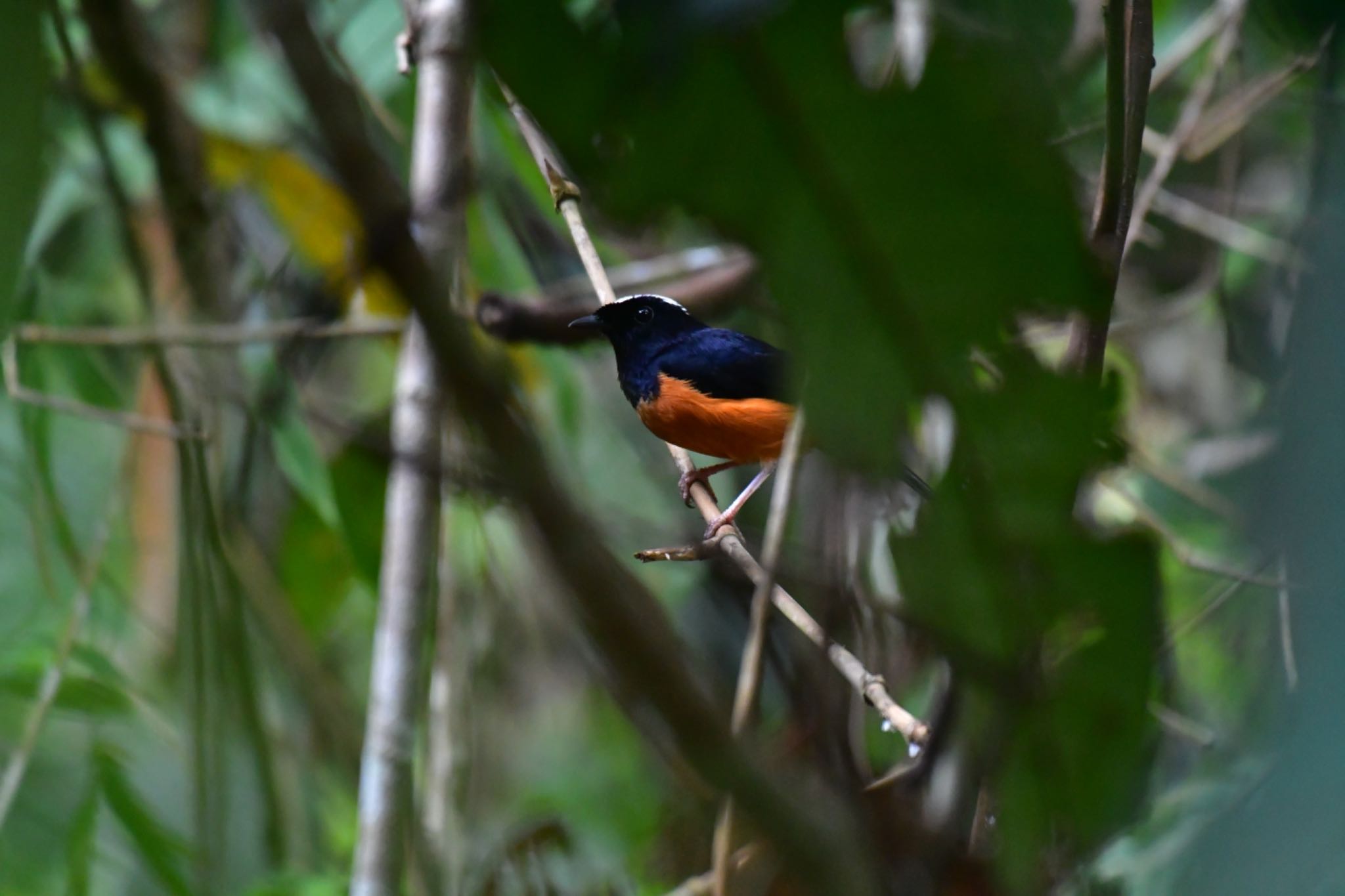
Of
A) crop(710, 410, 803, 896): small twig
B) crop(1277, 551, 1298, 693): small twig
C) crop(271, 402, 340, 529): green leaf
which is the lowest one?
crop(1277, 551, 1298, 693): small twig

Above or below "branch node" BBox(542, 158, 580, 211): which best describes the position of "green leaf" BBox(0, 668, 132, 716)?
below

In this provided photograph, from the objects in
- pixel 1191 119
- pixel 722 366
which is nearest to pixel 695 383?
pixel 722 366

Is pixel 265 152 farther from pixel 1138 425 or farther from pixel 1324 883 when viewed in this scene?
pixel 1324 883

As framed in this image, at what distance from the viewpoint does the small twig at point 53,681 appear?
2.12 meters

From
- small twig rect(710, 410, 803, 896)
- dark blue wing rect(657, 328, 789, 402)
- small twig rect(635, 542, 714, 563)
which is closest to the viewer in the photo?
small twig rect(710, 410, 803, 896)

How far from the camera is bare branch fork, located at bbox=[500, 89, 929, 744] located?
1.22 metres

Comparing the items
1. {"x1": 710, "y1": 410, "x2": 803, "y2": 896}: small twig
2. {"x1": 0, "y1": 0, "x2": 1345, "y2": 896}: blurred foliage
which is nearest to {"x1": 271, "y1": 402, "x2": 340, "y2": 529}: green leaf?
{"x1": 0, "y1": 0, "x2": 1345, "y2": 896}: blurred foliage

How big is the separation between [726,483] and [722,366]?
63 centimetres

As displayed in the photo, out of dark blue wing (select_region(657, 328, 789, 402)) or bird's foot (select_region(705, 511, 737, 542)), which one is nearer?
bird's foot (select_region(705, 511, 737, 542))

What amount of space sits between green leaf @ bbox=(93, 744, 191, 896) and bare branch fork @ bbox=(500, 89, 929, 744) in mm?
1085

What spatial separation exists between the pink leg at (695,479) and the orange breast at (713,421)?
55 mm

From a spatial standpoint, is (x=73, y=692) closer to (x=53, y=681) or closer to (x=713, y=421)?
(x=53, y=681)

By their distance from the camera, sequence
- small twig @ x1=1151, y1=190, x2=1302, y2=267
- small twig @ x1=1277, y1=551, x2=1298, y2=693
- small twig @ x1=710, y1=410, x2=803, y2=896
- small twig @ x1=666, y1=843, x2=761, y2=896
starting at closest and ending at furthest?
small twig @ x1=1277, y1=551, x2=1298, y2=693, small twig @ x1=710, y1=410, x2=803, y2=896, small twig @ x1=666, y1=843, x2=761, y2=896, small twig @ x1=1151, y1=190, x2=1302, y2=267

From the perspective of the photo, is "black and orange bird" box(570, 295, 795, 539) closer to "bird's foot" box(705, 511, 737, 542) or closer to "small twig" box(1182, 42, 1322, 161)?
"bird's foot" box(705, 511, 737, 542)
